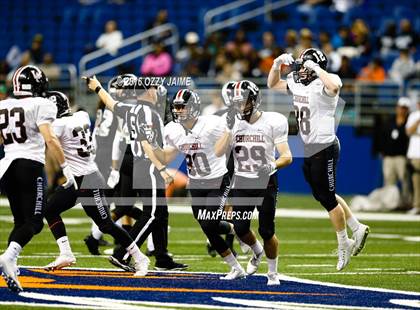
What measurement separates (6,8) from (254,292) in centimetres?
1874

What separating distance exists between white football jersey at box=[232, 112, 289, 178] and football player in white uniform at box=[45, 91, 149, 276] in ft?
3.96

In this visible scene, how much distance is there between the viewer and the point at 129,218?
13469 millimetres

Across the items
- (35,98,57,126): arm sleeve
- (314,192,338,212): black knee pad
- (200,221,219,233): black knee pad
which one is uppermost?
(35,98,57,126): arm sleeve

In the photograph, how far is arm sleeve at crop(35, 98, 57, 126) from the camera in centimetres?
Answer: 922

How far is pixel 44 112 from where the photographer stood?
9234 mm

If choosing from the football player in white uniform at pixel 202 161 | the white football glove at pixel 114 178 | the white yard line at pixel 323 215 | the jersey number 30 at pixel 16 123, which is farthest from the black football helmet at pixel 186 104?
the white yard line at pixel 323 215

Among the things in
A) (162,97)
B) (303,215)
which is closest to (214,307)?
(162,97)

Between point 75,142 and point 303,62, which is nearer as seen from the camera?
point 75,142

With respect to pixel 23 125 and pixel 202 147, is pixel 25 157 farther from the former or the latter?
pixel 202 147

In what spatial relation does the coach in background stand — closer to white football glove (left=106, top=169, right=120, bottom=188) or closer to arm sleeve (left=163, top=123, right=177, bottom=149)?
white football glove (left=106, top=169, right=120, bottom=188)

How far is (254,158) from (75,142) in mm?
1667

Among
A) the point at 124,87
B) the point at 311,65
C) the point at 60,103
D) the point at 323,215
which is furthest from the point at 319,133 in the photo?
the point at 323,215

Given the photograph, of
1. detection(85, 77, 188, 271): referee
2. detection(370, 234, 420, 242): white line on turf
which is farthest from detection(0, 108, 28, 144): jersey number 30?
detection(370, 234, 420, 242): white line on turf

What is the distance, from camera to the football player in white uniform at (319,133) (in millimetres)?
11227
